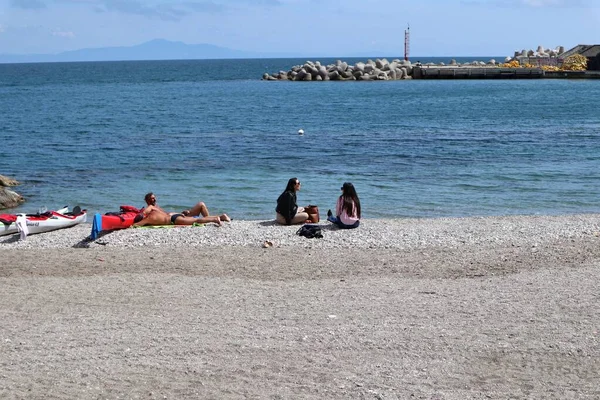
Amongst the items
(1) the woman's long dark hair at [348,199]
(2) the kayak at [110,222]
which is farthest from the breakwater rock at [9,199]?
(1) the woman's long dark hair at [348,199]

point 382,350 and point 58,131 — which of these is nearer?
point 382,350

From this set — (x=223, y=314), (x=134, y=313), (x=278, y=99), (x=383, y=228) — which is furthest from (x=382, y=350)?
(x=278, y=99)

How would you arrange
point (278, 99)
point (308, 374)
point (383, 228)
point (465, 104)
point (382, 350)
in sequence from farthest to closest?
point (278, 99) < point (465, 104) < point (383, 228) < point (382, 350) < point (308, 374)

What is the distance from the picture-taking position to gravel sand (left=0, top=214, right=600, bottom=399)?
23.5ft

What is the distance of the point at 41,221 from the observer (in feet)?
48.8

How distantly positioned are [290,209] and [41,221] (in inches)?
174

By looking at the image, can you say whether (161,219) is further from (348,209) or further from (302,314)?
(302,314)

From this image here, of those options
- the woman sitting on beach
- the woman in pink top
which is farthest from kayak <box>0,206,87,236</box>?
the woman in pink top

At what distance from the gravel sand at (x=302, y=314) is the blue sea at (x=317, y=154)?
4.97 m

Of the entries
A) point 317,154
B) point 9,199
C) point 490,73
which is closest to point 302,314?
point 9,199

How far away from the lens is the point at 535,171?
79.3ft

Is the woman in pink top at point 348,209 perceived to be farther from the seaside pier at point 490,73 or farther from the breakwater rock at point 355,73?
the breakwater rock at point 355,73

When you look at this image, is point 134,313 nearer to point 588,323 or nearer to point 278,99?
point 588,323

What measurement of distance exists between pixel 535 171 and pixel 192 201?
33.7ft
